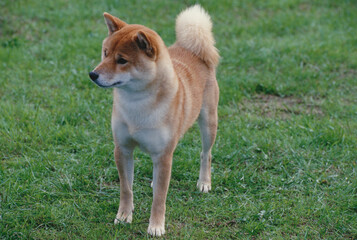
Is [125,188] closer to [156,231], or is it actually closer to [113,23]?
[156,231]

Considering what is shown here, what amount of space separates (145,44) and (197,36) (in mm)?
1115

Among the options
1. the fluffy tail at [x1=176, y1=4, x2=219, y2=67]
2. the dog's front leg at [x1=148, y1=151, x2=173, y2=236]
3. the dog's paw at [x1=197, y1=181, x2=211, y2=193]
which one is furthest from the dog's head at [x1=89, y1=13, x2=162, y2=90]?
the dog's paw at [x1=197, y1=181, x2=211, y2=193]

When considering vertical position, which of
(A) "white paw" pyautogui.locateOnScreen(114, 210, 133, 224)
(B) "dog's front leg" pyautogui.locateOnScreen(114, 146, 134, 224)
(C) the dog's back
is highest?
(C) the dog's back

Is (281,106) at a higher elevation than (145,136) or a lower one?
lower

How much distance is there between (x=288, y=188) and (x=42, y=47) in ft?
14.1

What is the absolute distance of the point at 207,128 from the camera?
4320 mm

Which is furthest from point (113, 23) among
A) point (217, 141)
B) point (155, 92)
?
point (217, 141)

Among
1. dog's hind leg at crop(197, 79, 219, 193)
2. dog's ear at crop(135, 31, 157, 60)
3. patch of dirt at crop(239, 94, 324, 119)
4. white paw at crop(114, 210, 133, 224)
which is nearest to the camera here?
dog's ear at crop(135, 31, 157, 60)

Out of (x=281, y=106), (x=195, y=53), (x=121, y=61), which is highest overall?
(x=121, y=61)

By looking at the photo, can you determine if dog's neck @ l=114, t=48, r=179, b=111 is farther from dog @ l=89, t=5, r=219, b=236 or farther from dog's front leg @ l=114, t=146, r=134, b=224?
dog's front leg @ l=114, t=146, r=134, b=224

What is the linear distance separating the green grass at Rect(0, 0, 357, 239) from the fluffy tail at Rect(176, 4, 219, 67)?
1.05m

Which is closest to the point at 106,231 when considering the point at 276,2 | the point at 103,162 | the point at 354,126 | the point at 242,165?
the point at 103,162

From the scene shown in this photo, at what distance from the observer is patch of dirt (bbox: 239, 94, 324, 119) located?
19.0ft

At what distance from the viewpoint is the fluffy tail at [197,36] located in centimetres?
430
